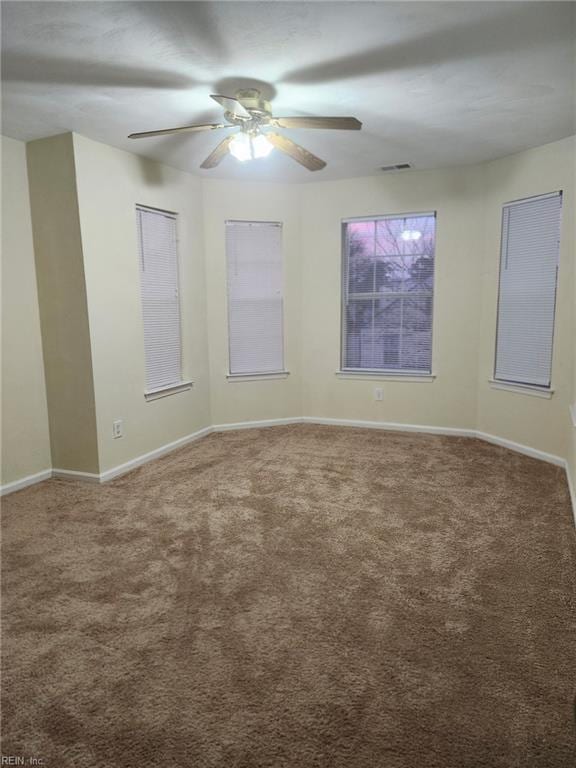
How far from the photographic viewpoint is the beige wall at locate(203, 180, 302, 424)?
461 cm

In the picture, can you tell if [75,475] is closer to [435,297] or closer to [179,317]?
[179,317]

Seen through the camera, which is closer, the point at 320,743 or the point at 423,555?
the point at 320,743

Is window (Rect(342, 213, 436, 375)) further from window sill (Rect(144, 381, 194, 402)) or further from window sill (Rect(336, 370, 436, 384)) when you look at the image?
window sill (Rect(144, 381, 194, 402))

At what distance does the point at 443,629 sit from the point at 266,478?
6.15ft

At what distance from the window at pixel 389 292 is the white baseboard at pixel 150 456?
5.65 feet

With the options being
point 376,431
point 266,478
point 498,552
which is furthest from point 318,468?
point 498,552

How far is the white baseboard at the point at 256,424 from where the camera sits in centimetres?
488

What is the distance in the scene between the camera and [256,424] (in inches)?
197

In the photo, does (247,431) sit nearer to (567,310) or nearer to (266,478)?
(266,478)

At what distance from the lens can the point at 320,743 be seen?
1439mm

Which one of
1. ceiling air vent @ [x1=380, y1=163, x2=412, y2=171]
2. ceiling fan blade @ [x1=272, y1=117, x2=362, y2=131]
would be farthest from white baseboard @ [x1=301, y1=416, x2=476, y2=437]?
ceiling fan blade @ [x1=272, y1=117, x2=362, y2=131]

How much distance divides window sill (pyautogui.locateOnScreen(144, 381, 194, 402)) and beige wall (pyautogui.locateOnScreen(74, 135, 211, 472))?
0.13ft

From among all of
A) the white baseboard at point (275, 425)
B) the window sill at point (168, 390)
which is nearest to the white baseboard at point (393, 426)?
the white baseboard at point (275, 425)

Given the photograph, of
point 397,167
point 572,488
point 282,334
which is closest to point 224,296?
point 282,334
